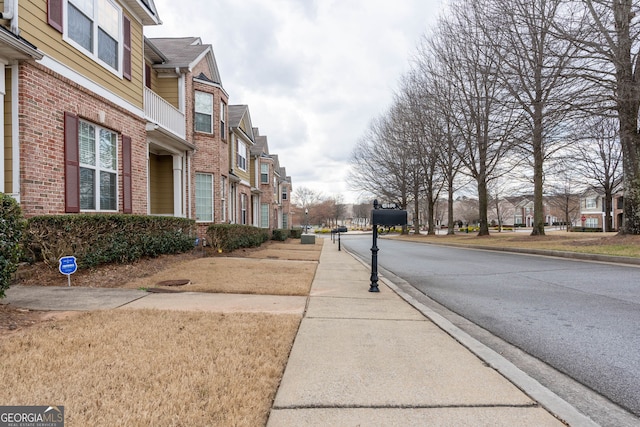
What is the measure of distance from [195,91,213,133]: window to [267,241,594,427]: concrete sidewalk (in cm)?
1228

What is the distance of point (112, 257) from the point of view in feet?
25.1

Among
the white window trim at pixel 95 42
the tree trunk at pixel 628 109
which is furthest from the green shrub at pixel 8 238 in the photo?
the tree trunk at pixel 628 109

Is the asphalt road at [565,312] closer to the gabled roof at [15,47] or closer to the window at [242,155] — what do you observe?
the gabled roof at [15,47]

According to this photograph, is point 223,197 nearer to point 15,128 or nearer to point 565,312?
point 15,128

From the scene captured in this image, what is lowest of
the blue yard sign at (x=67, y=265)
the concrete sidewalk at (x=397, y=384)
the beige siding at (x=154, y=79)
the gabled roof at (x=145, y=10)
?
the concrete sidewalk at (x=397, y=384)

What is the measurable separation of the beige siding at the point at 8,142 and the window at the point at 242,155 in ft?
48.1

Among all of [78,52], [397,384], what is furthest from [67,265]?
[397,384]

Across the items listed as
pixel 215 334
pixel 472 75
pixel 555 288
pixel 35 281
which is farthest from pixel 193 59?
pixel 472 75

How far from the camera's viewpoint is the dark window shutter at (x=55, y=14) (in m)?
7.08

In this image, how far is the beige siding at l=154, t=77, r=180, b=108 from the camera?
535 inches

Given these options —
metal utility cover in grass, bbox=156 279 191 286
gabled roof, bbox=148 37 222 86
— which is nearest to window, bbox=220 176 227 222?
gabled roof, bbox=148 37 222 86

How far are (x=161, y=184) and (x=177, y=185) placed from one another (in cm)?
130

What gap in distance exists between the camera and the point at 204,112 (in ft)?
48.9

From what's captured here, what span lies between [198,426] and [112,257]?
21.7 ft
